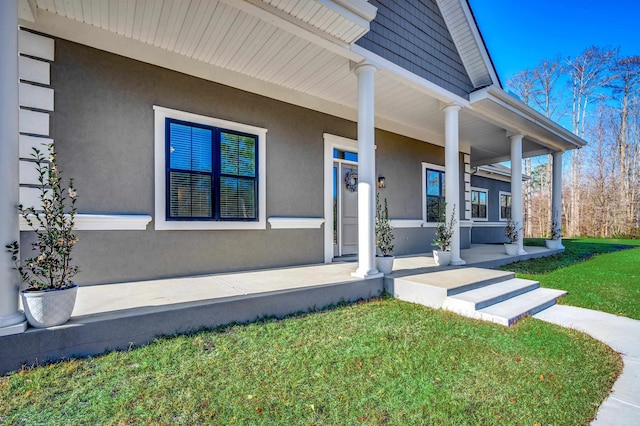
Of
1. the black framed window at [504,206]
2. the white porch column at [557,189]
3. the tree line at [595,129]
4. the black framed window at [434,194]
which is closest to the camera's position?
the black framed window at [434,194]

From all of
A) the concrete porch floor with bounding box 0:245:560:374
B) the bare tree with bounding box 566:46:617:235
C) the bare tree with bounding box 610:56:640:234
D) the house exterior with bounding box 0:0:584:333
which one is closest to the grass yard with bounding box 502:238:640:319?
the house exterior with bounding box 0:0:584:333

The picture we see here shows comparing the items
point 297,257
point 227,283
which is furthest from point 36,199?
point 297,257

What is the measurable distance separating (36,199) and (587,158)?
84.7 feet

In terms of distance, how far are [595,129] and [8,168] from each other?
→ 85.7 ft

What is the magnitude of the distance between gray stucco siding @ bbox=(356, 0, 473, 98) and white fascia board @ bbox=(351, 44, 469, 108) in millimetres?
88

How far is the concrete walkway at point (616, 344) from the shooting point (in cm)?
194

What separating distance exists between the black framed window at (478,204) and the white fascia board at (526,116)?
3352 millimetres

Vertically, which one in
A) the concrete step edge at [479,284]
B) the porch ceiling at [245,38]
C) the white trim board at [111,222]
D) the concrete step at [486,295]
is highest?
the porch ceiling at [245,38]

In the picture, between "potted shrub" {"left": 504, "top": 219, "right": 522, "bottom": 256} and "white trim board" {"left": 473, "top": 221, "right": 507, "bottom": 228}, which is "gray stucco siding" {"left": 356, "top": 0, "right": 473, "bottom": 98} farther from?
"white trim board" {"left": 473, "top": 221, "right": 507, "bottom": 228}

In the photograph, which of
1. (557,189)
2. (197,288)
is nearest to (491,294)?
(197,288)

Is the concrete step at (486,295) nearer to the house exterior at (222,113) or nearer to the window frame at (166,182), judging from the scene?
the house exterior at (222,113)

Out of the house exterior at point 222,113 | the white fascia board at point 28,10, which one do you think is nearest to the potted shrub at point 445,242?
the house exterior at point 222,113

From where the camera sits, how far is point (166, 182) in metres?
4.29

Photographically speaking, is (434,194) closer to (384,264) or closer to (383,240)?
(383,240)
